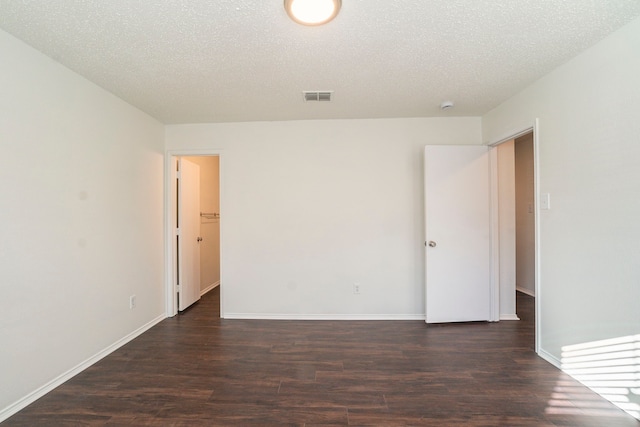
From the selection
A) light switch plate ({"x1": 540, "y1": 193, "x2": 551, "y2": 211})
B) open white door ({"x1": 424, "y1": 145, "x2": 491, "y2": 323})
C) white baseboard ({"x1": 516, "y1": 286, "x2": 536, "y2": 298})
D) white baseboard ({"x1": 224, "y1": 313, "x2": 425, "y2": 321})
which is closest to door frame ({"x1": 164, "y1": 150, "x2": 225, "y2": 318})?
white baseboard ({"x1": 224, "y1": 313, "x2": 425, "y2": 321})

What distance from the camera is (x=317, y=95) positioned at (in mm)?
2594

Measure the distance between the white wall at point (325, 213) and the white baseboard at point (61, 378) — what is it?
100 cm

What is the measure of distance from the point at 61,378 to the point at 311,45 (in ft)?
9.79

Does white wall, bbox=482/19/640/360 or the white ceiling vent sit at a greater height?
the white ceiling vent

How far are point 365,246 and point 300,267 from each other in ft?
2.69

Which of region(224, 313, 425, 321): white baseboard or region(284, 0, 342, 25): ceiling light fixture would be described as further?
region(224, 313, 425, 321): white baseboard

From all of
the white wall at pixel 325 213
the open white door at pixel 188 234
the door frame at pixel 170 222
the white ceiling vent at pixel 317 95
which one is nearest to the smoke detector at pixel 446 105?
the white wall at pixel 325 213

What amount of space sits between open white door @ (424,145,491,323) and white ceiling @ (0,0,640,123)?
674 millimetres

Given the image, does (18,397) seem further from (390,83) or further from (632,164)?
(632,164)

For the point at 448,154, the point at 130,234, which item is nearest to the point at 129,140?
the point at 130,234

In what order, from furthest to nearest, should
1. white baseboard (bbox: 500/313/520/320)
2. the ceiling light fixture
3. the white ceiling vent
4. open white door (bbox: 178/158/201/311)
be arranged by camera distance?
open white door (bbox: 178/158/201/311), white baseboard (bbox: 500/313/520/320), the white ceiling vent, the ceiling light fixture

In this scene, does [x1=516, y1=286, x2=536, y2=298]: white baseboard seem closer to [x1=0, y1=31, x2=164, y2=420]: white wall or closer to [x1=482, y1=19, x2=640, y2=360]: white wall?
[x1=482, y1=19, x2=640, y2=360]: white wall

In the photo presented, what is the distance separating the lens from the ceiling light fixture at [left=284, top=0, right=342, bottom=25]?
143 centimetres

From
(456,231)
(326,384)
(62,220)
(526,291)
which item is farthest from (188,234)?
(526,291)
